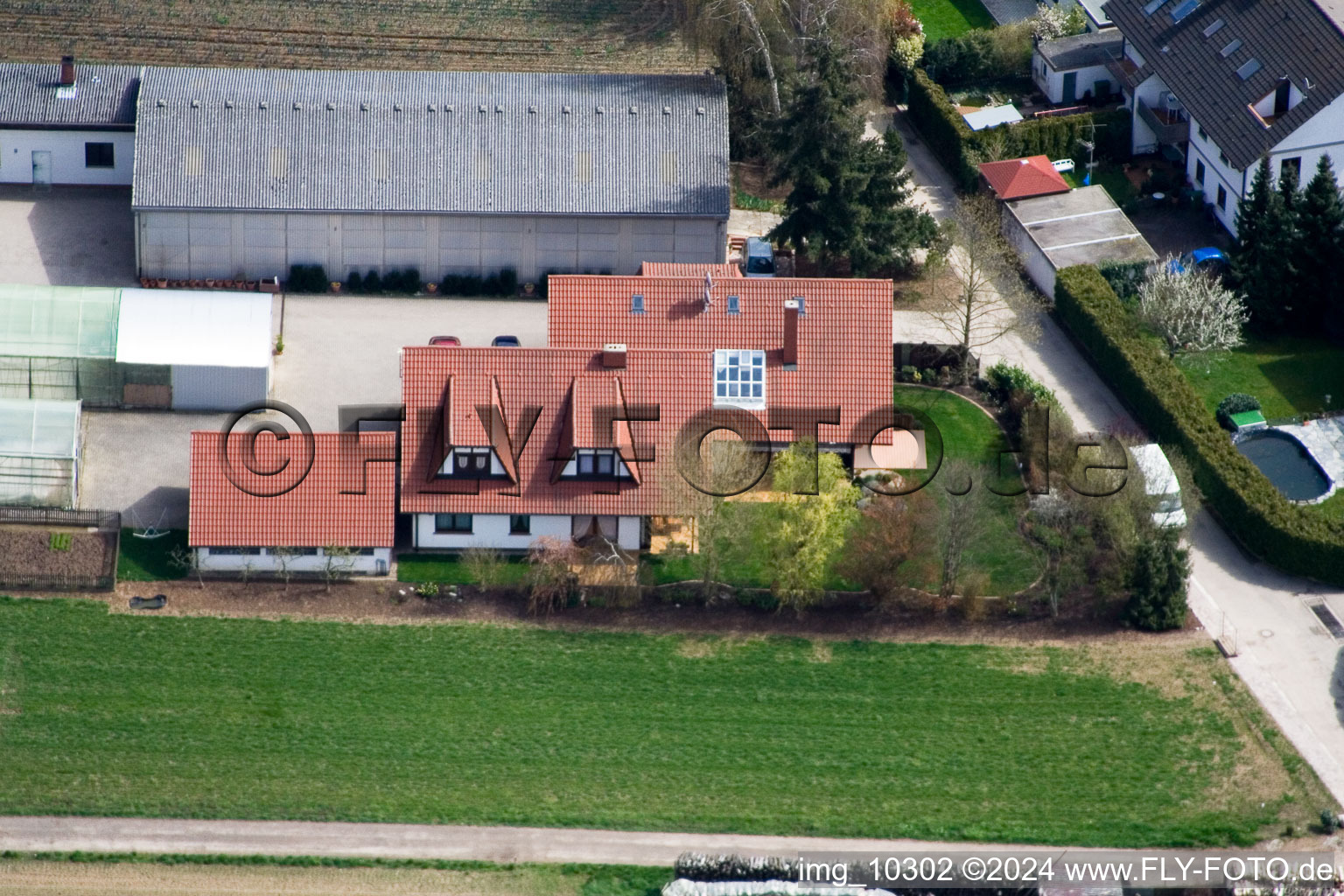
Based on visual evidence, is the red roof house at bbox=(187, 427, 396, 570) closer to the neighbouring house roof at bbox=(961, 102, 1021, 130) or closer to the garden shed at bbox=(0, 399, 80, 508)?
the garden shed at bbox=(0, 399, 80, 508)

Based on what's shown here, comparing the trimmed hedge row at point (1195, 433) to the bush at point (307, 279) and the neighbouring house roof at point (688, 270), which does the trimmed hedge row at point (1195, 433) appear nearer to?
the neighbouring house roof at point (688, 270)

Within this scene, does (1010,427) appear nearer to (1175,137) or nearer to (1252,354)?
(1252,354)

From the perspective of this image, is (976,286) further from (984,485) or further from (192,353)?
(192,353)

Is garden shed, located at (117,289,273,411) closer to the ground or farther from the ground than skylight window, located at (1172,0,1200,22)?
closer to the ground

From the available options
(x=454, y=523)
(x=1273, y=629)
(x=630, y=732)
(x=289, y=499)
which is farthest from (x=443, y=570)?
(x=1273, y=629)

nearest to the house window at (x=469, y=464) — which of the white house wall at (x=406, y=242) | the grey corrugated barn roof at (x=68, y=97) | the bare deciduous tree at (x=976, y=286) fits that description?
the white house wall at (x=406, y=242)

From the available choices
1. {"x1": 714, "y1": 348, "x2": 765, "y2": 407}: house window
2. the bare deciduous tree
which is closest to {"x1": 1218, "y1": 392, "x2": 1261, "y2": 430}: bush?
the bare deciduous tree
